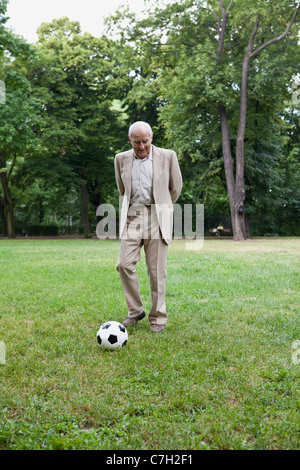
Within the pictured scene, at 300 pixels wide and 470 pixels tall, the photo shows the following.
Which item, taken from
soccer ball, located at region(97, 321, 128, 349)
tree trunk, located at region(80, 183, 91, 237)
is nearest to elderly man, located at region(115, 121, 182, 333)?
soccer ball, located at region(97, 321, 128, 349)

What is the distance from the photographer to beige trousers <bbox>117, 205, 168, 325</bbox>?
491 cm

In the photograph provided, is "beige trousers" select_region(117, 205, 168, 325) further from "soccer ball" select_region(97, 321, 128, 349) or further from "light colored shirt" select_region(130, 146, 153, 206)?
"soccer ball" select_region(97, 321, 128, 349)

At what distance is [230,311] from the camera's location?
5.66m

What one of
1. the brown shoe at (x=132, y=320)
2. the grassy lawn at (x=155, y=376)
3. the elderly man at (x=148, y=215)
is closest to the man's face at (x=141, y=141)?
the elderly man at (x=148, y=215)

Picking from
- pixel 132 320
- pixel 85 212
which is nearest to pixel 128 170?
pixel 132 320

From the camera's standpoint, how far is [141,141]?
4.66 metres

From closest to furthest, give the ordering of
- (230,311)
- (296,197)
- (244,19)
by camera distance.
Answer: (230,311), (244,19), (296,197)

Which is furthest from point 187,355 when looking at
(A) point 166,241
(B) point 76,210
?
(B) point 76,210

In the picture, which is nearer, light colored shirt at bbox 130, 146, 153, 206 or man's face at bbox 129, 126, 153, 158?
man's face at bbox 129, 126, 153, 158

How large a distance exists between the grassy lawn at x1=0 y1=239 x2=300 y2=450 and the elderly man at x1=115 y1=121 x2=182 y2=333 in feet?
1.58

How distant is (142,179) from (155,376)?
2.36 metres

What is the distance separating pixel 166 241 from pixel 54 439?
9.52ft

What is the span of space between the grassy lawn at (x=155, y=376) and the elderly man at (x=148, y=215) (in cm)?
48

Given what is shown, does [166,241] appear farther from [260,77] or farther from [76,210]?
[76,210]
